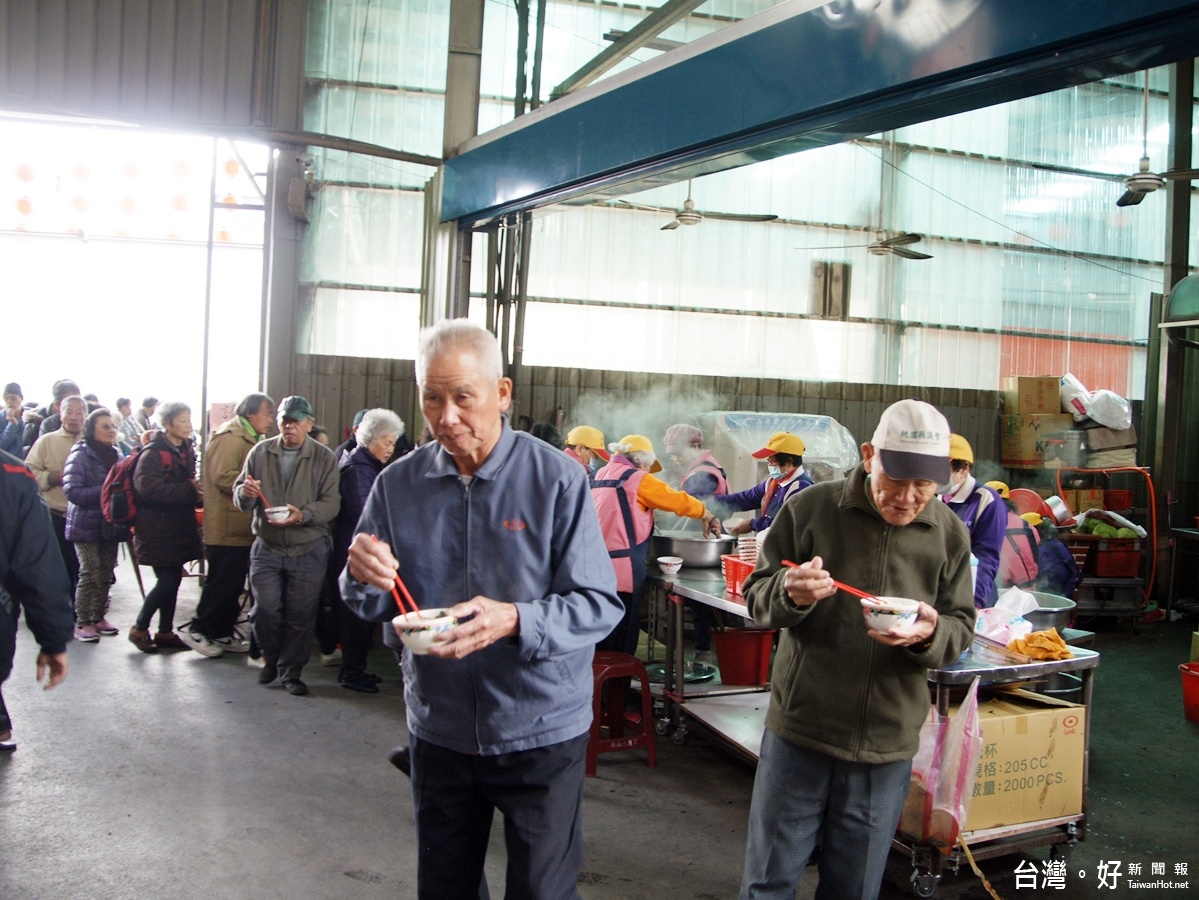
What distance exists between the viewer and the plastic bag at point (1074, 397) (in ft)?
38.1

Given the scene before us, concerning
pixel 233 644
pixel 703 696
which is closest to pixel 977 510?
pixel 703 696

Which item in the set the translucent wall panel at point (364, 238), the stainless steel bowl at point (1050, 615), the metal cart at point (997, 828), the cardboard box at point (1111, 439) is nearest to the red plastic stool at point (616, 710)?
the metal cart at point (997, 828)

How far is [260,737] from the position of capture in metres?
4.80

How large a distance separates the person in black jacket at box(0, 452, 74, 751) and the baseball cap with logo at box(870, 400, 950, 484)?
8.39ft

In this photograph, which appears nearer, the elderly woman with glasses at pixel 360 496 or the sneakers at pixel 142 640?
the elderly woman with glasses at pixel 360 496

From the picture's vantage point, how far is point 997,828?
3.39 meters

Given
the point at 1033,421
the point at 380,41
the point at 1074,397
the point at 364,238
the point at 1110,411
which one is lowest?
the point at 1033,421

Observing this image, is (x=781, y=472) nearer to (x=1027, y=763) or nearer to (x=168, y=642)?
(x=1027, y=763)

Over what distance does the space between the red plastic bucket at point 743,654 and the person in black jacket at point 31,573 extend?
135 inches

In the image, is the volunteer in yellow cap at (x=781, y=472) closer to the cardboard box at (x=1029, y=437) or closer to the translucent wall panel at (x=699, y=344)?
the translucent wall panel at (x=699, y=344)

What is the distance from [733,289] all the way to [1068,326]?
502cm

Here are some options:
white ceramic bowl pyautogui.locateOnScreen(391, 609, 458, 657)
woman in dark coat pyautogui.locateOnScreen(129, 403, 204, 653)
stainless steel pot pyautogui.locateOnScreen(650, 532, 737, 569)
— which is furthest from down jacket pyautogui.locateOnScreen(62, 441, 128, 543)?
white ceramic bowl pyautogui.locateOnScreen(391, 609, 458, 657)

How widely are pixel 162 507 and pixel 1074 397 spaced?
10.7m

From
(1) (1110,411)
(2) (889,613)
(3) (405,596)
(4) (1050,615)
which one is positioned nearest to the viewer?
(3) (405,596)
